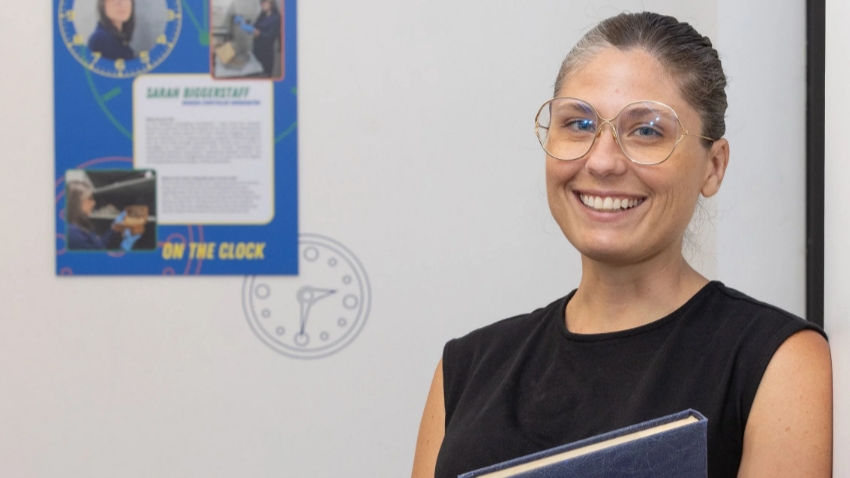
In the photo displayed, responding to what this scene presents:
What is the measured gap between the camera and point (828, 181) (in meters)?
0.86

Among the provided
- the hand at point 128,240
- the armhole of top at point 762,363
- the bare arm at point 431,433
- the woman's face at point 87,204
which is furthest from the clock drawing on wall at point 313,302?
the armhole of top at point 762,363

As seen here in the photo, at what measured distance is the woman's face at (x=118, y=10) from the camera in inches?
81.2

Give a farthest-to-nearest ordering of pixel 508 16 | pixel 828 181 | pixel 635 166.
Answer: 1. pixel 508 16
2. pixel 635 166
3. pixel 828 181

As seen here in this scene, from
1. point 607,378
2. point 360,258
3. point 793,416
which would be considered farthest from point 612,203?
point 360,258

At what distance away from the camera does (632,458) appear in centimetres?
77

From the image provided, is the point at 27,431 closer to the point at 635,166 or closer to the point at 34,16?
the point at 34,16

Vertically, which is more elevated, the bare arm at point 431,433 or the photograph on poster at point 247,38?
the photograph on poster at point 247,38

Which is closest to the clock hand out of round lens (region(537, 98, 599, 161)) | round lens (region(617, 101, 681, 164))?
round lens (region(537, 98, 599, 161))

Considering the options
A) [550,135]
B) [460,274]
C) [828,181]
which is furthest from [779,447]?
[460,274]

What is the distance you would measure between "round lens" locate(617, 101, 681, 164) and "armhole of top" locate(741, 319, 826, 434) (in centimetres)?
24

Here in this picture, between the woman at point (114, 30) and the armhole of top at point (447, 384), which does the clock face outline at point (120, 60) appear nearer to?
the woman at point (114, 30)

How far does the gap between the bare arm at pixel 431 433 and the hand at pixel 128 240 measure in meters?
0.98

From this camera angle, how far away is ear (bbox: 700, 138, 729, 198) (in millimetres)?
1151

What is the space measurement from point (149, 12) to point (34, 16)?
0.26 m
